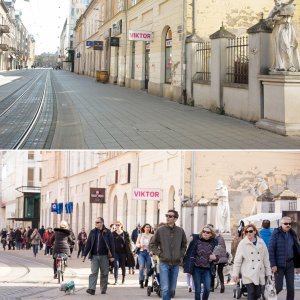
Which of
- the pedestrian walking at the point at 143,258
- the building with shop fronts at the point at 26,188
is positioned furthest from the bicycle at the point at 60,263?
the building with shop fronts at the point at 26,188

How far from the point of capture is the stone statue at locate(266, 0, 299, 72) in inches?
762

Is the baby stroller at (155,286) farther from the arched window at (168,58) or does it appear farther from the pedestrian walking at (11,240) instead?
the pedestrian walking at (11,240)

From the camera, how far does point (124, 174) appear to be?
103ft

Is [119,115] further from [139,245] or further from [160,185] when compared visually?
[139,245]

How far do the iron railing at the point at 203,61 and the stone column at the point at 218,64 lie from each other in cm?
163

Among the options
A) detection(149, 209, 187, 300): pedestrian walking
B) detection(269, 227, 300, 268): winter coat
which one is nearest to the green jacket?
detection(149, 209, 187, 300): pedestrian walking

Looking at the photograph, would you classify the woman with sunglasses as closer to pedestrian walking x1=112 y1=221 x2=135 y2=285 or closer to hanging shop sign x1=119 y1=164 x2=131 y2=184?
pedestrian walking x1=112 y1=221 x2=135 y2=285

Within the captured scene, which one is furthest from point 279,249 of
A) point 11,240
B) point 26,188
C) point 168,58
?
point 26,188

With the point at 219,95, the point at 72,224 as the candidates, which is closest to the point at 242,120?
the point at 219,95

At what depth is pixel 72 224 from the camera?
43.8 meters

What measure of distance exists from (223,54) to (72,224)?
2134 cm

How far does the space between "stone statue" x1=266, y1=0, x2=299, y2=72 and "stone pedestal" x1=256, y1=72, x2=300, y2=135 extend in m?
0.33

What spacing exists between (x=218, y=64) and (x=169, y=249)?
16047 mm

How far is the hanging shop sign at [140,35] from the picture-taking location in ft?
125
